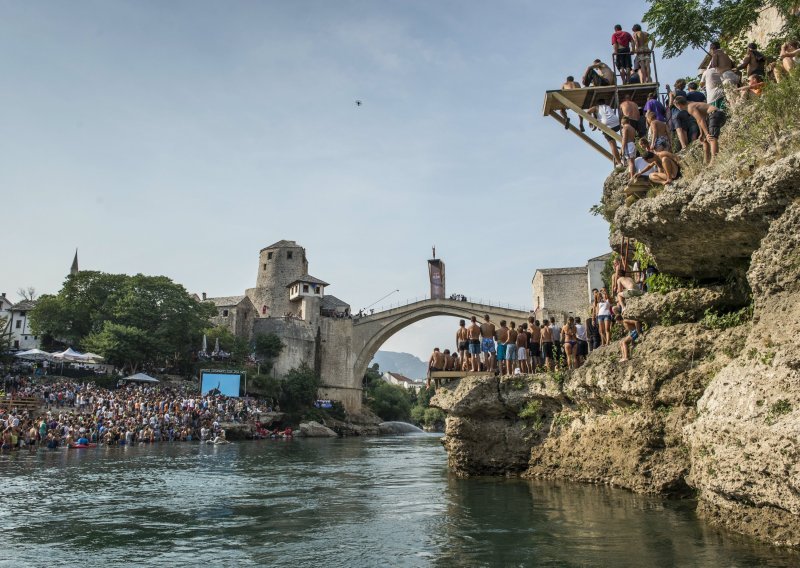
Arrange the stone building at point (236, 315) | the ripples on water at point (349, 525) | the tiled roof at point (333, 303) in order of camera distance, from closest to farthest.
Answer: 1. the ripples on water at point (349, 525)
2. the stone building at point (236, 315)
3. the tiled roof at point (333, 303)

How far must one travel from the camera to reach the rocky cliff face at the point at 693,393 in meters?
6.13

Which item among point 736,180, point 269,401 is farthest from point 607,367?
point 269,401

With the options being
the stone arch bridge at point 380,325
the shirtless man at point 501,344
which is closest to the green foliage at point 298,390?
the stone arch bridge at point 380,325

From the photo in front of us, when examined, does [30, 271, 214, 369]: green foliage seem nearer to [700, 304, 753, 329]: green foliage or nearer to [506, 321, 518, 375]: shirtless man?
[506, 321, 518, 375]: shirtless man

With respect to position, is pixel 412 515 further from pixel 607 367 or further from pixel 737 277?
pixel 737 277

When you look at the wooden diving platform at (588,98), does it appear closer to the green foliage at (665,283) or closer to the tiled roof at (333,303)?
the green foliage at (665,283)

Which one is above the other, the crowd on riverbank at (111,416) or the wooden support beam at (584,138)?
the wooden support beam at (584,138)

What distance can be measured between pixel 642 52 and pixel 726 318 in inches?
235

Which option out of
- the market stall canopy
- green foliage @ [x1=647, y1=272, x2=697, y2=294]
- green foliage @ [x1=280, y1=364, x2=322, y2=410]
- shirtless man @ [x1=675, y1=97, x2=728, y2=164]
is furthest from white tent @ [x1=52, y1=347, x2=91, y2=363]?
shirtless man @ [x1=675, y1=97, x2=728, y2=164]

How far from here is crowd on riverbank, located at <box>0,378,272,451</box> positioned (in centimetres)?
2450

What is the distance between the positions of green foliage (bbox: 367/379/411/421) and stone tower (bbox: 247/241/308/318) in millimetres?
13472

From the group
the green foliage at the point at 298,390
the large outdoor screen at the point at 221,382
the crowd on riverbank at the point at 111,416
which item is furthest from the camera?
the green foliage at the point at 298,390

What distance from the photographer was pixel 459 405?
13062 millimetres

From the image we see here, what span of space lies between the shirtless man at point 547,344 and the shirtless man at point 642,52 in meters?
5.32
